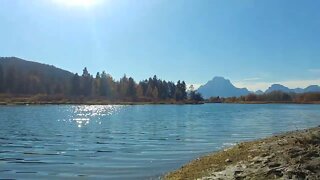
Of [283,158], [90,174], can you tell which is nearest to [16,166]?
[90,174]

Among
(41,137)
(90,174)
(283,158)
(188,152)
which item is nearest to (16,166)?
(90,174)

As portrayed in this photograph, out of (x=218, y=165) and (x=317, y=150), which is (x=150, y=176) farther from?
(x=317, y=150)

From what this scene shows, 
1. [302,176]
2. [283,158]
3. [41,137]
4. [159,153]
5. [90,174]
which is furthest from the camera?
[41,137]

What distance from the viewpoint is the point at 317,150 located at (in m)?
21.5

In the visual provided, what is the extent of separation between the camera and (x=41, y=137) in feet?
171

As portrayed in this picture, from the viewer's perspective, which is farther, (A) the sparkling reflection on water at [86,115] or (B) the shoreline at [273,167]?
(A) the sparkling reflection on water at [86,115]

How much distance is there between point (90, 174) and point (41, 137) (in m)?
27.7

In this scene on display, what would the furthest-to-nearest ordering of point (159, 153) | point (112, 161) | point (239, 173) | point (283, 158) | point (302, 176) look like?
point (159, 153)
point (112, 161)
point (283, 158)
point (239, 173)
point (302, 176)

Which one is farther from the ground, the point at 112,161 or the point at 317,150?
the point at 317,150

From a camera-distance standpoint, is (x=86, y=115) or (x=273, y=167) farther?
(x=86, y=115)

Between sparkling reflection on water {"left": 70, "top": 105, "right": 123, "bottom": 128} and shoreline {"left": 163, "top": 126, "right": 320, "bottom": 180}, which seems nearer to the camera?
shoreline {"left": 163, "top": 126, "right": 320, "bottom": 180}

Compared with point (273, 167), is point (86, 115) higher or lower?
higher

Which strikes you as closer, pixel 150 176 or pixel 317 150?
pixel 317 150

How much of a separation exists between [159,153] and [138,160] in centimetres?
503
